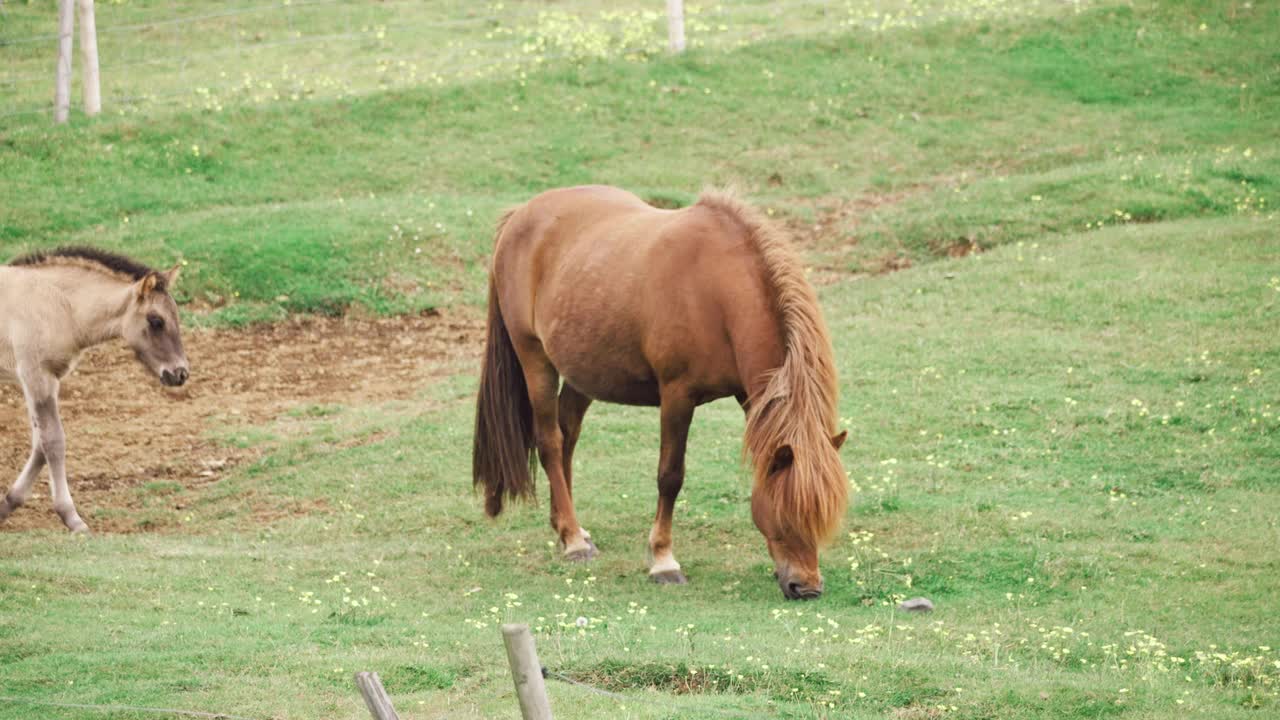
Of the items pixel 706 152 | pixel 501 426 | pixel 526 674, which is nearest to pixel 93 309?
pixel 501 426

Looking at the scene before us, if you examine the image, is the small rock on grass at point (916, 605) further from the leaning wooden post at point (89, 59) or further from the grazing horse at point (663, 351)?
the leaning wooden post at point (89, 59)

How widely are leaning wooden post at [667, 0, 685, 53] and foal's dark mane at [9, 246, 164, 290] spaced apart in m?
13.8

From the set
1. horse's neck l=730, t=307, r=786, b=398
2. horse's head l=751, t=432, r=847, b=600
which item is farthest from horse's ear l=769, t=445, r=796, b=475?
horse's neck l=730, t=307, r=786, b=398

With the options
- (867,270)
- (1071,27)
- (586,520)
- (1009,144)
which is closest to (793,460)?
(586,520)

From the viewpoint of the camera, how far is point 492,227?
18422 millimetres

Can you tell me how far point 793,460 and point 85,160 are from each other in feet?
47.6

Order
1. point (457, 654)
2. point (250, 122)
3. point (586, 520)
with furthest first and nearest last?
1. point (250, 122)
2. point (586, 520)
3. point (457, 654)

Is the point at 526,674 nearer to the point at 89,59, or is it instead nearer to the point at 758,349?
the point at 758,349

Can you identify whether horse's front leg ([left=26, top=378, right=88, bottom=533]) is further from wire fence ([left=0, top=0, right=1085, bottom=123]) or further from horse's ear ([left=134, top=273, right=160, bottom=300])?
wire fence ([left=0, top=0, right=1085, bottom=123])

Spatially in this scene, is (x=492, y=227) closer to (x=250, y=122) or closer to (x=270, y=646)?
(x=250, y=122)

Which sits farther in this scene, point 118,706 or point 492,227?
point 492,227

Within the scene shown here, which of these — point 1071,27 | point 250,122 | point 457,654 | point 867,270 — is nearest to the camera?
point 457,654

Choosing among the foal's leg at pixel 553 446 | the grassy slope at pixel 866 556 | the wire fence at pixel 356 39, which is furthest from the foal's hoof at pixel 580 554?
the wire fence at pixel 356 39

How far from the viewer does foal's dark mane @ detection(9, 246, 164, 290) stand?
11.5m
